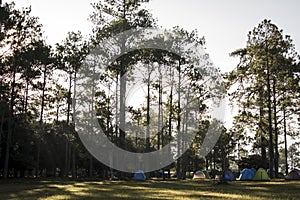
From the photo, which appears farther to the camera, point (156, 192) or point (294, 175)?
point (294, 175)

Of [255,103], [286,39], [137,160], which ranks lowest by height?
[137,160]

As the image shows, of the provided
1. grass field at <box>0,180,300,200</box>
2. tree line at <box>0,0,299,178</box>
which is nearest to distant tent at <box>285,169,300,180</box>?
tree line at <box>0,0,299,178</box>

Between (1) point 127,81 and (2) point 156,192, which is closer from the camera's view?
(2) point 156,192

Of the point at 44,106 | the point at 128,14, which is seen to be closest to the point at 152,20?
the point at 128,14

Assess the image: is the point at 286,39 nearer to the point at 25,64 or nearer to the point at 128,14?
the point at 128,14

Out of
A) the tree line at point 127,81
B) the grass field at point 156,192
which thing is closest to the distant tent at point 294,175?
the tree line at point 127,81

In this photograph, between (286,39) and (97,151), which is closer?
(286,39)

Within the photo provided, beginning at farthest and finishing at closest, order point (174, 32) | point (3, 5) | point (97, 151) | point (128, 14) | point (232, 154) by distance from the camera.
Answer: point (232, 154)
point (97, 151)
point (174, 32)
point (128, 14)
point (3, 5)

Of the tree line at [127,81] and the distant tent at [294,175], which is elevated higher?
the tree line at [127,81]

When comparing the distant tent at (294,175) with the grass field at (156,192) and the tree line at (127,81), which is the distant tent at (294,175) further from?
the grass field at (156,192)

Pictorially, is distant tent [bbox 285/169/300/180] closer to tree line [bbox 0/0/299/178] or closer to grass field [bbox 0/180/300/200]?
tree line [bbox 0/0/299/178]

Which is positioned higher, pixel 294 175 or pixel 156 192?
pixel 294 175

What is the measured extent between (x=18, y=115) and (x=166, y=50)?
683 inches

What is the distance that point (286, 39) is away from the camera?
42.1 m
